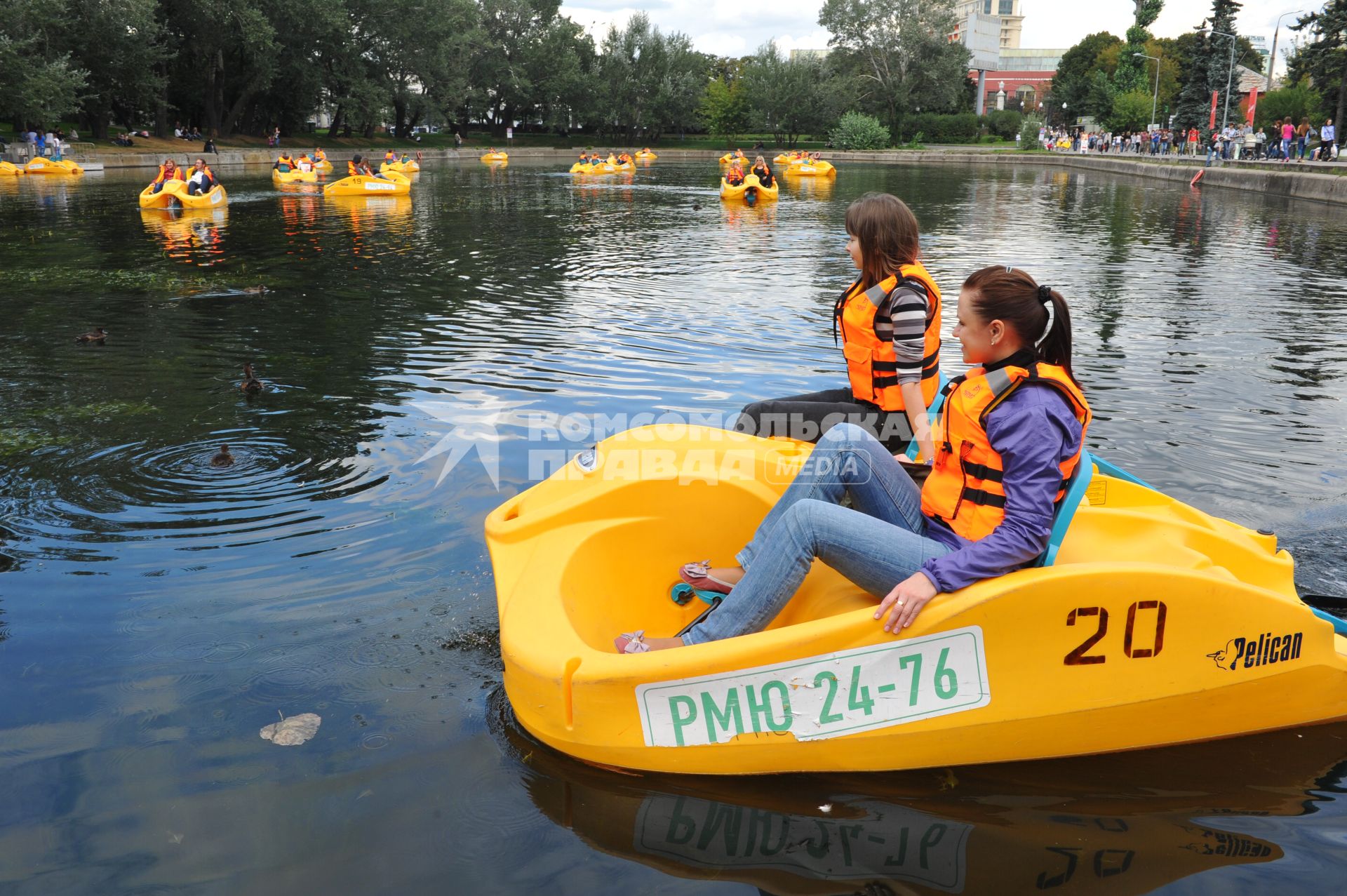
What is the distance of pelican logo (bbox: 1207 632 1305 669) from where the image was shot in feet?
10.4

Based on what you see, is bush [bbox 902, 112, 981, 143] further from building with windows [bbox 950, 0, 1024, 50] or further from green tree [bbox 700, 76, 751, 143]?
building with windows [bbox 950, 0, 1024, 50]

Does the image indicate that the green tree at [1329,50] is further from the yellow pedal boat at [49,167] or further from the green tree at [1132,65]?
the yellow pedal boat at [49,167]

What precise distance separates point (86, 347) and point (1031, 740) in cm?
917

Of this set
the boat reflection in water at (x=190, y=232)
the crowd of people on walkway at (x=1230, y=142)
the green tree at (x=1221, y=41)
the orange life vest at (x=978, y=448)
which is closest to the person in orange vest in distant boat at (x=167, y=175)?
the boat reflection in water at (x=190, y=232)

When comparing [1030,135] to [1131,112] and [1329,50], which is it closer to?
[1131,112]

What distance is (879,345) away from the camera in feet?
14.2

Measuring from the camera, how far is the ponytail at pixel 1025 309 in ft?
9.62

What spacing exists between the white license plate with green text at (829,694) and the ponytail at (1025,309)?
0.87 metres

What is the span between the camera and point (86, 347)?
9391 mm

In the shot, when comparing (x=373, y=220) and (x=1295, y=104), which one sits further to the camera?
(x=1295, y=104)

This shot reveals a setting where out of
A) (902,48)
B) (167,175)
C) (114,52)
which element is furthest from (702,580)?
(902,48)

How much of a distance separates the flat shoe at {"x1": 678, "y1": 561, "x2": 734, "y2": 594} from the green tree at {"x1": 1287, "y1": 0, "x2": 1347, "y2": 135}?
4168 cm

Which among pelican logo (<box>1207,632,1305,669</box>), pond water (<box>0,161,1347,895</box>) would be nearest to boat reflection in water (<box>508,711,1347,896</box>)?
pond water (<box>0,161,1347,895</box>)

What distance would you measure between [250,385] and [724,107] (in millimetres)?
69586
